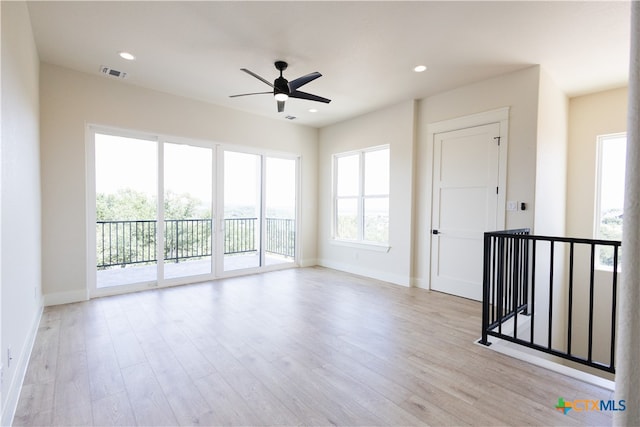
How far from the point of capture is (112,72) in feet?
12.9

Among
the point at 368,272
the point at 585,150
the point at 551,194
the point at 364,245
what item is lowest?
the point at 368,272

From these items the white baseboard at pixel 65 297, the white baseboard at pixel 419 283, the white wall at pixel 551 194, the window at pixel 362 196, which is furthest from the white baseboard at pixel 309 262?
the white wall at pixel 551 194

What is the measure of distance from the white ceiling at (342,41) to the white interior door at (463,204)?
0.81 metres

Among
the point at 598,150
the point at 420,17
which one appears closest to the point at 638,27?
the point at 420,17

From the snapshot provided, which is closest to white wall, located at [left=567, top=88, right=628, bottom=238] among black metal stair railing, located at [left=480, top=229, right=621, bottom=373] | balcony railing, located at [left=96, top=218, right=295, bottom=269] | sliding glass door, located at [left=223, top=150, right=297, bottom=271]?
black metal stair railing, located at [left=480, top=229, right=621, bottom=373]

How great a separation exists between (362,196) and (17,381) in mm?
4797

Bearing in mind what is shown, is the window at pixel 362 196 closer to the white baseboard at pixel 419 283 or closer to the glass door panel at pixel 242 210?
the white baseboard at pixel 419 283

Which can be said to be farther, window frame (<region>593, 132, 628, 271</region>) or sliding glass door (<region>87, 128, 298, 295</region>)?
window frame (<region>593, 132, 628, 271</region>)

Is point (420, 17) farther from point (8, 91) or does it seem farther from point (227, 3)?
point (8, 91)

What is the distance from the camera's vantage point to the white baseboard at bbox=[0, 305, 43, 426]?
5.82ft

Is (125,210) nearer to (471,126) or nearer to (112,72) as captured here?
(112,72)

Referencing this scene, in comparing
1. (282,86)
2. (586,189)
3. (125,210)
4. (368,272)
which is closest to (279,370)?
(282,86)

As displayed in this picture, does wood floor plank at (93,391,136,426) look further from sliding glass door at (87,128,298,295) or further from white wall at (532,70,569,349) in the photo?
white wall at (532,70,569,349)

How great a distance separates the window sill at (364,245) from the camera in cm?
527
